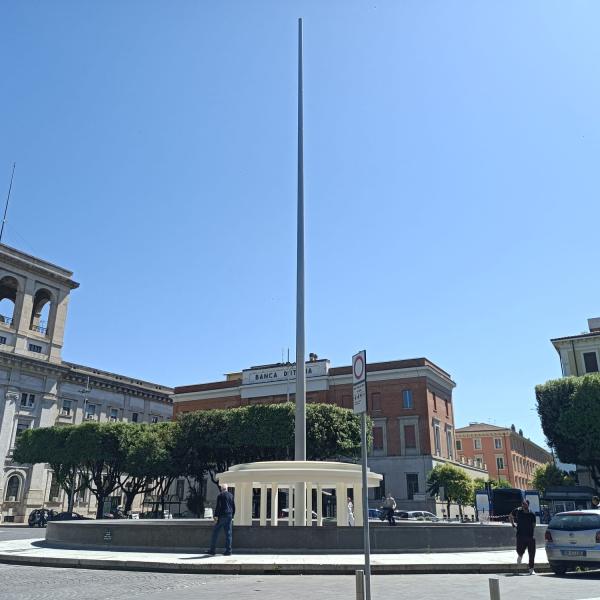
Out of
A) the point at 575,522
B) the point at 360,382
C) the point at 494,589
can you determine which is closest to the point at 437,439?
the point at 575,522

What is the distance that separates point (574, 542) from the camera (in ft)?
41.7

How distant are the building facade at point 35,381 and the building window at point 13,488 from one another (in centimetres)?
8

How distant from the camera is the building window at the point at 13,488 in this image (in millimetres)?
53219

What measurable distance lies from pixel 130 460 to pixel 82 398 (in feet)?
71.1

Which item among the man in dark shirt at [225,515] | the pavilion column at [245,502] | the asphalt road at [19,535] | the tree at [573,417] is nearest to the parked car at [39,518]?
the asphalt road at [19,535]

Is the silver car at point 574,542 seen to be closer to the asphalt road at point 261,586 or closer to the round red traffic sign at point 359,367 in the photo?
the asphalt road at point 261,586

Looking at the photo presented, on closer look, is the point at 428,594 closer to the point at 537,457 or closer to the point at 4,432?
the point at 4,432

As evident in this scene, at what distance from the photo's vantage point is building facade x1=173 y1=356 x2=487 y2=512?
2079 inches

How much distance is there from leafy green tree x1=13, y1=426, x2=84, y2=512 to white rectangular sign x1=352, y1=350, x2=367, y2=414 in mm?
44534

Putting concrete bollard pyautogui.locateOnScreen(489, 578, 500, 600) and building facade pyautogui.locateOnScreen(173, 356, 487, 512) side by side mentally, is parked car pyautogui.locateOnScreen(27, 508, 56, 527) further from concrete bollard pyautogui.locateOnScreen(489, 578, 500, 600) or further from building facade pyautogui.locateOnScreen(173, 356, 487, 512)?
concrete bollard pyautogui.locateOnScreen(489, 578, 500, 600)

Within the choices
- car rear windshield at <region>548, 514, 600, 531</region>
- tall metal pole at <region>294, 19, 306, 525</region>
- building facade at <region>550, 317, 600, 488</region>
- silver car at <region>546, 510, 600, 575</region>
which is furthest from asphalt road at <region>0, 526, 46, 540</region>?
building facade at <region>550, 317, 600, 488</region>

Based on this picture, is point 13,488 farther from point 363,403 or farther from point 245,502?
point 363,403

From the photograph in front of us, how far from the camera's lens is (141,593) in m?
9.40

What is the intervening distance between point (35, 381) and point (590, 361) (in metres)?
54.7
